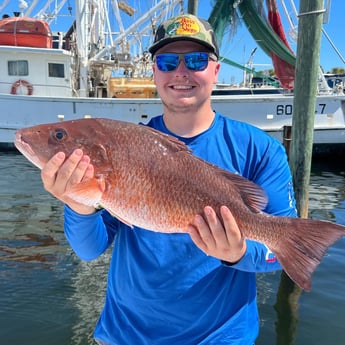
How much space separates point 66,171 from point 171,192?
1.33 ft

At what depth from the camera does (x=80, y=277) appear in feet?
15.8

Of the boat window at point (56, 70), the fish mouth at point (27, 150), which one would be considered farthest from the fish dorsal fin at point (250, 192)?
the boat window at point (56, 70)

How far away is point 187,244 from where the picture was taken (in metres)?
1.78

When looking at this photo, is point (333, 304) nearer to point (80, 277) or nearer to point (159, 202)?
point (80, 277)

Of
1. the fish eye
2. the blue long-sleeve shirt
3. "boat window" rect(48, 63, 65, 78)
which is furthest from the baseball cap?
"boat window" rect(48, 63, 65, 78)

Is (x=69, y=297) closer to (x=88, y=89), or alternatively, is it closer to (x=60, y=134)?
(x=60, y=134)

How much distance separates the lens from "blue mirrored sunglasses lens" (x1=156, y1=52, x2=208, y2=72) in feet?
6.11

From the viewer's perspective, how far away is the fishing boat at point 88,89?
12695 millimetres

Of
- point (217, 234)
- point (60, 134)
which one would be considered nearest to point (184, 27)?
point (60, 134)

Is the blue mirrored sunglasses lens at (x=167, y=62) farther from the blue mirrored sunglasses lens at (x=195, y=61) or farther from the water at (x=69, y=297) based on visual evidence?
the water at (x=69, y=297)

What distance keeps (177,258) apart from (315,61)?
3826 mm

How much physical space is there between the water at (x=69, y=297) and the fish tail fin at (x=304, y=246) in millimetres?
2420

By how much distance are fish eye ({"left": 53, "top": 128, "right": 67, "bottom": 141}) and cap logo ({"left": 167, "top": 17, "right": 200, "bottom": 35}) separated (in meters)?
0.65

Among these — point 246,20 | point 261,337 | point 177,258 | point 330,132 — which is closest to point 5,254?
point 261,337
